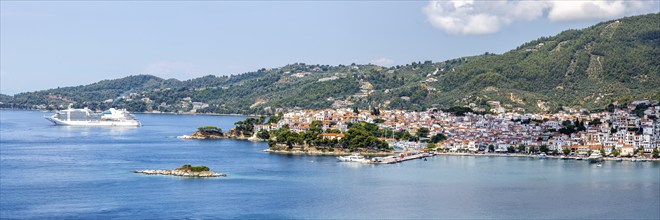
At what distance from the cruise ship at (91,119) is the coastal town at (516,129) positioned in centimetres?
1586

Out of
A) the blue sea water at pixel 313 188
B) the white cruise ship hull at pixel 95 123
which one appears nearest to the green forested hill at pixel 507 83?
the white cruise ship hull at pixel 95 123

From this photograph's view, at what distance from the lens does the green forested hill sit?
198 ft

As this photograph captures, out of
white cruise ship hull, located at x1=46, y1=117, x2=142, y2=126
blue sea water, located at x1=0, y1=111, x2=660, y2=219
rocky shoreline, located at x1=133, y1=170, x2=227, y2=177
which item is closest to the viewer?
blue sea water, located at x1=0, y1=111, x2=660, y2=219

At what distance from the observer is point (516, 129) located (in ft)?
138

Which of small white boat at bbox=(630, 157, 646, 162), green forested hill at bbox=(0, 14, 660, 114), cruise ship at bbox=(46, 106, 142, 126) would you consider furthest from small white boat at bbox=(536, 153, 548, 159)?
cruise ship at bbox=(46, 106, 142, 126)

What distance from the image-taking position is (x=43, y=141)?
4166cm

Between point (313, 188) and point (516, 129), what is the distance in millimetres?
20093

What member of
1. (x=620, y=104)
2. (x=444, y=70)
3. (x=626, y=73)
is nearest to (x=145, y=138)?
(x=620, y=104)

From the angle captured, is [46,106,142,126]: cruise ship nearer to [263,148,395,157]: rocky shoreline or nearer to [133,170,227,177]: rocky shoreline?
[263,148,395,157]: rocky shoreline

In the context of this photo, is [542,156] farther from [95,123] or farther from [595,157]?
[95,123]

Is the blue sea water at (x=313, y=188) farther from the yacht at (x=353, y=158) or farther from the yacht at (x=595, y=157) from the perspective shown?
the yacht at (x=595, y=157)

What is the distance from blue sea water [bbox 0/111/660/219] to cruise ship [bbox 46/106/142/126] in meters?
26.0

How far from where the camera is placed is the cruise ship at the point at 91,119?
61.5 m

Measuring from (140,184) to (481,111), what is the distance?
31.9 metres
